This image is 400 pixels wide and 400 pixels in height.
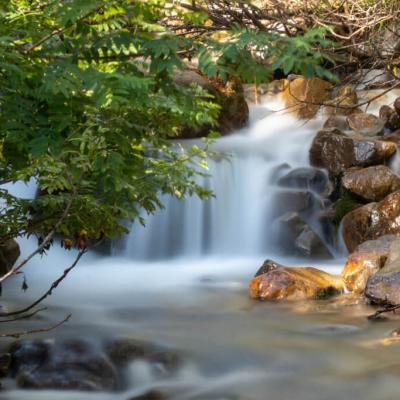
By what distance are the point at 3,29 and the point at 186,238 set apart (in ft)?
29.9

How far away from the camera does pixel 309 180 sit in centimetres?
1227

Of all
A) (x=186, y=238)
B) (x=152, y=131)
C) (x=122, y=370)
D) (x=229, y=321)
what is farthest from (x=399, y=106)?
(x=152, y=131)

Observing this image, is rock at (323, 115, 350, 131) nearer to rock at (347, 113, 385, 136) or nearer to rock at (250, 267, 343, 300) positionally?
rock at (347, 113, 385, 136)

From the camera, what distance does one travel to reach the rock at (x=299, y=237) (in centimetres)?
1045

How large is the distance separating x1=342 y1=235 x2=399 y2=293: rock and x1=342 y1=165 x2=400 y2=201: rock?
289cm

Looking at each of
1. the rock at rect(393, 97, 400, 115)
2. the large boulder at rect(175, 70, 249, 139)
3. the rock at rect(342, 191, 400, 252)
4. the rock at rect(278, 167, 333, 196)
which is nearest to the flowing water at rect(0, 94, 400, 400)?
the rock at rect(278, 167, 333, 196)

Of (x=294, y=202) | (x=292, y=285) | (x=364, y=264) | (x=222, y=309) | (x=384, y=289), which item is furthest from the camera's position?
(x=294, y=202)

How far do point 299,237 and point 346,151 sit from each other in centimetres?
219

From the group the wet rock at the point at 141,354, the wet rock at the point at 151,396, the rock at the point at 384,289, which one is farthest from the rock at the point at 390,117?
the wet rock at the point at 151,396

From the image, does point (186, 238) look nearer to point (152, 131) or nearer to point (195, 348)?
point (195, 348)

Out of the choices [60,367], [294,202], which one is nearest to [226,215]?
[294,202]

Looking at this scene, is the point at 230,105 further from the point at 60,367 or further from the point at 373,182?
the point at 60,367

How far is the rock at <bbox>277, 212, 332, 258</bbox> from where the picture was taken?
10.4m

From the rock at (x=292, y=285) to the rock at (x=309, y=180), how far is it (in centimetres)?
474
